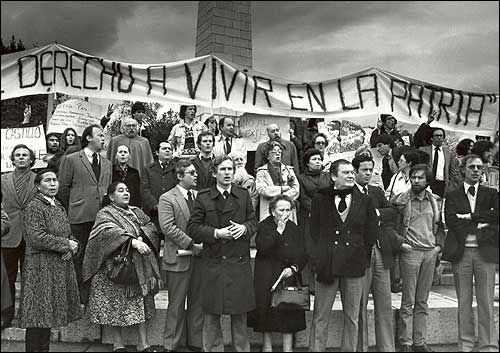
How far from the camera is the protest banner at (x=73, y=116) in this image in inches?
232

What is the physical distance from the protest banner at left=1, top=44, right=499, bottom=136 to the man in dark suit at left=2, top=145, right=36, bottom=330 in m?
1.01

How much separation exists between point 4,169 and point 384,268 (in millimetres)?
3820

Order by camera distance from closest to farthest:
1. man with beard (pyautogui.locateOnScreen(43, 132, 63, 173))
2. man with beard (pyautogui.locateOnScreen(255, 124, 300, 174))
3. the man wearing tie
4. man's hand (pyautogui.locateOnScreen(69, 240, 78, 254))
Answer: man's hand (pyautogui.locateOnScreen(69, 240, 78, 254)) → the man wearing tie → man with beard (pyautogui.locateOnScreen(43, 132, 63, 173)) → man with beard (pyautogui.locateOnScreen(255, 124, 300, 174))

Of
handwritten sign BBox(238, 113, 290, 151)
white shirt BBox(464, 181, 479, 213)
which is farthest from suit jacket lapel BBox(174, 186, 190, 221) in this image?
white shirt BBox(464, 181, 479, 213)

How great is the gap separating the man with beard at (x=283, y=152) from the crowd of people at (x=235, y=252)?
734 millimetres

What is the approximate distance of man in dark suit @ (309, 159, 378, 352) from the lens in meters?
4.36

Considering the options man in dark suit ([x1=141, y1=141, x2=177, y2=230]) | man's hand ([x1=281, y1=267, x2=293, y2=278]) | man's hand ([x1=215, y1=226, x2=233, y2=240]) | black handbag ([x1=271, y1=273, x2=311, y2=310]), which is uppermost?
man in dark suit ([x1=141, y1=141, x2=177, y2=230])

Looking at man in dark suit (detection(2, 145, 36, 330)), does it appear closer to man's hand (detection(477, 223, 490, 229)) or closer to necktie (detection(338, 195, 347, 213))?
necktie (detection(338, 195, 347, 213))

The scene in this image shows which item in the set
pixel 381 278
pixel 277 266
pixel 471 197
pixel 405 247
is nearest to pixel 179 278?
pixel 277 266

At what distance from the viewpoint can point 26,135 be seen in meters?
5.30

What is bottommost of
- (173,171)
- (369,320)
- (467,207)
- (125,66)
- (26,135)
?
(369,320)

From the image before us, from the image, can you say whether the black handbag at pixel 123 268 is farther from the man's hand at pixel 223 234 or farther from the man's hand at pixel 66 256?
the man's hand at pixel 223 234

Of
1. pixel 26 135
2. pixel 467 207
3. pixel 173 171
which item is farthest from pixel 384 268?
pixel 26 135

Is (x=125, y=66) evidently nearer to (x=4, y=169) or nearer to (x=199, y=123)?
(x=199, y=123)
